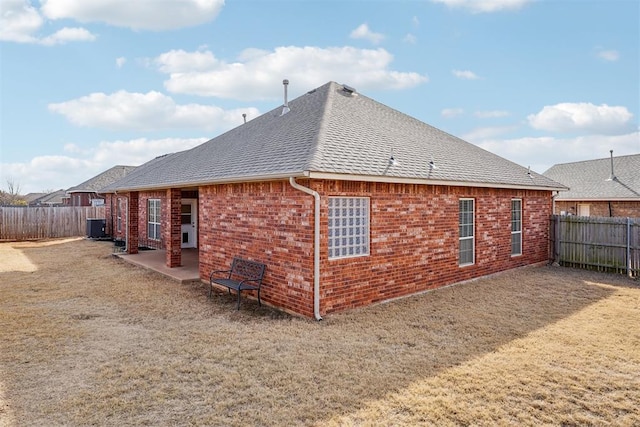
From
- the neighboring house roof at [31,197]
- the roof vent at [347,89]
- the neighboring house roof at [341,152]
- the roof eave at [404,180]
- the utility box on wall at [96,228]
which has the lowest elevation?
the utility box on wall at [96,228]

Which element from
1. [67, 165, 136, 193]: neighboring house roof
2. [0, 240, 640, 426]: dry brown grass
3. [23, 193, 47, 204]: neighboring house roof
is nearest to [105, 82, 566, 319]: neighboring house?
[0, 240, 640, 426]: dry brown grass

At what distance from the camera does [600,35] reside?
12.7 m

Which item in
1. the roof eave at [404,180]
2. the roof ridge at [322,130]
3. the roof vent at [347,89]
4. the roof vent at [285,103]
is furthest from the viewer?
the roof vent at [347,89]

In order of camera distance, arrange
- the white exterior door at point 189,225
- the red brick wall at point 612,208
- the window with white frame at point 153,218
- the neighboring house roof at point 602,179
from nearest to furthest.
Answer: the white exterior door at point 189,225
the window with white frame at point 153,218
the red brick wall at point 612,208
the neighboring house roof at point 602,179

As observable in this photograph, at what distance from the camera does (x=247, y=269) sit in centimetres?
858

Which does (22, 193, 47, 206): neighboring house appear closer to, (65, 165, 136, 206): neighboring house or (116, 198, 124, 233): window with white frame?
(65, 165, 136, 206): neighboring house

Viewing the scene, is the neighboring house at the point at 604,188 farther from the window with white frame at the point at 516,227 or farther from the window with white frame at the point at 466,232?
the window with white frame at the point at 466,232

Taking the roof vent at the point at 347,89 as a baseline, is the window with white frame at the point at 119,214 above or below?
below

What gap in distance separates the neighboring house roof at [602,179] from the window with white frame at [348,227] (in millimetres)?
17777

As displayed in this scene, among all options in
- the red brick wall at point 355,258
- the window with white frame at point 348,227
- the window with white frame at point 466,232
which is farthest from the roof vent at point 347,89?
the window with white frame at point 348,227

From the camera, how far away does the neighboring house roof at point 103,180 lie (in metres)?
31.5

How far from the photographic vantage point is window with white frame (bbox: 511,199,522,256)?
12453 millimetres

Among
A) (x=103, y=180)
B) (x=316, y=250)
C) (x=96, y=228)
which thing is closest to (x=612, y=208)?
(x=316, y=250)

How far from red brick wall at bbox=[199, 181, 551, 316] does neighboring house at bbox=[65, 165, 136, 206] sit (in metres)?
25.8
